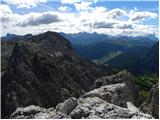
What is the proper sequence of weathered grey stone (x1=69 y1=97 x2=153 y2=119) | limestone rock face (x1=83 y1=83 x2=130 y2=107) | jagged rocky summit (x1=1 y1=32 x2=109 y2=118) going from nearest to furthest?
weathered grey stone (x1=69 y1=97 x2=153 y2=119) < limestone rock face (x1=83 y1=83 x2=130 y2=107) < jagged rocky summit (x1=1 y1=32 x2=109 y2=118)

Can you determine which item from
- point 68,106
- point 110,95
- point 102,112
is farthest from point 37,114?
point 110,95

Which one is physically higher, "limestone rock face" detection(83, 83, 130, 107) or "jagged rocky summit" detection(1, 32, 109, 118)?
"limestone rock face" detection(83, 83, 130, 107)

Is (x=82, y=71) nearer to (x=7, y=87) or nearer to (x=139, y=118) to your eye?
(x=7, y=87)

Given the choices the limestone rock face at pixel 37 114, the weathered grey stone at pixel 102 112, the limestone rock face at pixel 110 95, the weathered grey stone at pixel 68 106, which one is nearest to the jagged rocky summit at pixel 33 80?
the limestone rock face at pixel 110 95

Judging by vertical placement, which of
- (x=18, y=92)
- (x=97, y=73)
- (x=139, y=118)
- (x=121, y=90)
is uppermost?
(x=139, y=118)

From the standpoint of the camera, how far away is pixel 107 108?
438 inches

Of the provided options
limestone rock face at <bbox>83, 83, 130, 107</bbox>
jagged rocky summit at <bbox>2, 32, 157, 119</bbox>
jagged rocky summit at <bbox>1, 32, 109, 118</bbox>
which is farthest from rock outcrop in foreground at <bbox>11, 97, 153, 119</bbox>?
jagged rocky summit at <bbox>1, 32, 109, 118</bbox>

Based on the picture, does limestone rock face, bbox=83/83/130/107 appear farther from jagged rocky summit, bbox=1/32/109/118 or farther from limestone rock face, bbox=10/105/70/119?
jagged rocky summit, bbox=1/32/109/118

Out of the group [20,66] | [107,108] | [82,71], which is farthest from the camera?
[82,71]

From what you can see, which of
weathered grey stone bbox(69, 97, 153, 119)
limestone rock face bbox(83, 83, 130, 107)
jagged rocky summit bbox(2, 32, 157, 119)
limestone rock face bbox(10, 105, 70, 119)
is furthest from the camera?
jagged rocky summit bbox(2, 32, 157, 119)

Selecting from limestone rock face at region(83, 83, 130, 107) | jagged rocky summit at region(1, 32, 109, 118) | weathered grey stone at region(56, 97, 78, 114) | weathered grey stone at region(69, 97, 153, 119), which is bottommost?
jagged rocky summit at region(1, 32, 109, 118)

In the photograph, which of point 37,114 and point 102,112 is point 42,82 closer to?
point 37,114

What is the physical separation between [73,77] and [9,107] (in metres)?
55.5

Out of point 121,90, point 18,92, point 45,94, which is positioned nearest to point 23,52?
point 45,94
